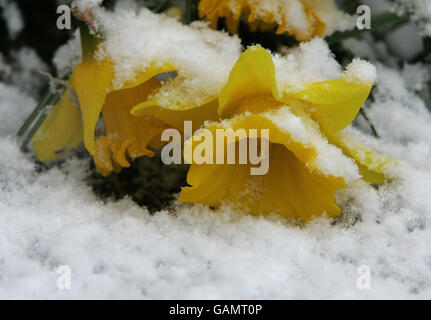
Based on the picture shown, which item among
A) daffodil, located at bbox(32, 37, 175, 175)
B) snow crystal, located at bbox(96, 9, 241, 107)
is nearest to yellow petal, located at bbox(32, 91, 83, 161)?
daffodil, located at bbox(32, 37, 175, 175)

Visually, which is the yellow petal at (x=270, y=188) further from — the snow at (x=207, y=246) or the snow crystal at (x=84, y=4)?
the snow crystal at (x=84, y=4)

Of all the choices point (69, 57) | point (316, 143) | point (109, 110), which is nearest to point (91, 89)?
point (109, 110)

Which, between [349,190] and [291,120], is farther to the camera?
[349,190]

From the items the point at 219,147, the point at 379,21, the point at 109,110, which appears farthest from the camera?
the point at 379,21

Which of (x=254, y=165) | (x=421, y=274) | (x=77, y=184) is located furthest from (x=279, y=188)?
(x=77, y=184)

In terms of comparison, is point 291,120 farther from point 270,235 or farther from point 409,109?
point 409,109

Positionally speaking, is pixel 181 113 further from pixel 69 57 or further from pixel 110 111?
pixel 69 57

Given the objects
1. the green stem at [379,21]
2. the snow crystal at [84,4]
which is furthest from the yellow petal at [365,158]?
the snow crystal at [84,4]
